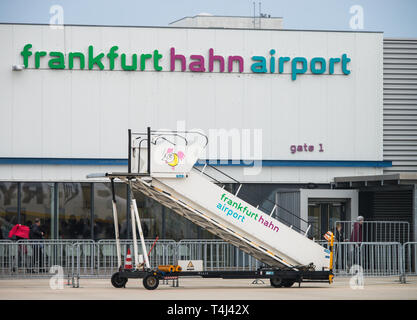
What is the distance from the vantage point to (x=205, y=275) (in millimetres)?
24844

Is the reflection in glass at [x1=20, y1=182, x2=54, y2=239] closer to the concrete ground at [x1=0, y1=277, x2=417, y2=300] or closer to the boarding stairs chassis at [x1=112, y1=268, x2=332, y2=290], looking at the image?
the concrete ground at [x1=0, y1=277, x2=417, y2=300]

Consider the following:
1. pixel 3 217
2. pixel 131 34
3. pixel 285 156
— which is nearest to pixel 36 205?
pixel 3 217

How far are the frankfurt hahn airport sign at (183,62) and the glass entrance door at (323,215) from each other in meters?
5.16

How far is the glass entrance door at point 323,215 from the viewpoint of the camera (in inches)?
1366

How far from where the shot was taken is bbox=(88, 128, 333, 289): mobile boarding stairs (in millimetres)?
24469

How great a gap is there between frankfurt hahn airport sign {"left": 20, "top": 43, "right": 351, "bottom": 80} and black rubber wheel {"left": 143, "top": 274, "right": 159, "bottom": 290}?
12209 millimetres

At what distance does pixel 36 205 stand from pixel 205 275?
459 inches

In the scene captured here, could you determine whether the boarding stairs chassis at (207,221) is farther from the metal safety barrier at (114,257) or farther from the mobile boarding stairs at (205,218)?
the metal safety barrier at (114,257)

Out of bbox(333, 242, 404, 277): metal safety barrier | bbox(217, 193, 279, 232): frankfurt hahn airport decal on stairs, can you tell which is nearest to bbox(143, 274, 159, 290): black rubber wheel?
bbox(217, 193, 279, 232): frankfurt hahn airport decal on stairs

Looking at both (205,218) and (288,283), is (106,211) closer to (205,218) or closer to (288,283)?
(205,218)

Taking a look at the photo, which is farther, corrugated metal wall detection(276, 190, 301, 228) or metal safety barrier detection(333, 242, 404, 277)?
corrugated metal wall detection(276, 190, 301, 228)

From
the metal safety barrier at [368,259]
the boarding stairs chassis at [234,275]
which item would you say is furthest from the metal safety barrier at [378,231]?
the boarding stairs chassis at [234,275]

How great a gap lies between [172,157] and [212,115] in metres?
10.3

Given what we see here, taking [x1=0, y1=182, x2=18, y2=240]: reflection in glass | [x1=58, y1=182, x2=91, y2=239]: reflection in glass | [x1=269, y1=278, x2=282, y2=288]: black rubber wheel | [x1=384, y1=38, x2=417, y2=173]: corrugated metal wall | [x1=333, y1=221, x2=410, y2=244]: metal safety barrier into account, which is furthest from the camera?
[x1=384, y1=38, x2=417, y2=173]: corrugated metal wall
